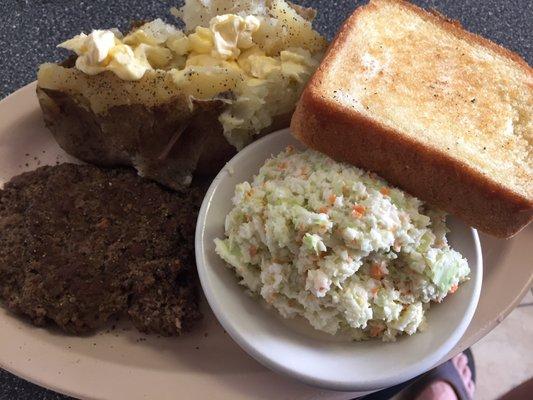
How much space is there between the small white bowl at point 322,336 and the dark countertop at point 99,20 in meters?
0.61

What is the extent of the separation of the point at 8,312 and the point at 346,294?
0.60 m

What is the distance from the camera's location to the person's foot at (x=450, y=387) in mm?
1535

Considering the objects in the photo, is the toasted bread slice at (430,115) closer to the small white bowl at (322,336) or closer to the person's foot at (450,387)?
the small white bowl at (322,336)

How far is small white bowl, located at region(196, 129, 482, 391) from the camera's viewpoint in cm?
92

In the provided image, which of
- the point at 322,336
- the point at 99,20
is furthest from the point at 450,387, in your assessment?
the point at 99,20

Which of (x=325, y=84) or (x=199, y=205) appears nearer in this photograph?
(x=325, y=84)

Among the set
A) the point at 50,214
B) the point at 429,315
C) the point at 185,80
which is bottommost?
the point at 50,214

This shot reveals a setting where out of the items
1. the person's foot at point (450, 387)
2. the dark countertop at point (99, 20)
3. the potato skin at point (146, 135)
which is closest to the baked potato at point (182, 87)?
the potato skin at point (146, 135)

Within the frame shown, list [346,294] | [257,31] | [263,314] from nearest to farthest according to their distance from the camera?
1. [346,294]
2. [263,314]
3. [257,31]

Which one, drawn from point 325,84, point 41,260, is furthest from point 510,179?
point 41,260

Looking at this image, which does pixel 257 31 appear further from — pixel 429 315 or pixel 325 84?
pixel 429 315

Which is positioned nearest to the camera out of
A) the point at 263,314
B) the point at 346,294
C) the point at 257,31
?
the point at 346,294

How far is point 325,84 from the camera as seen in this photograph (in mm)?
1014

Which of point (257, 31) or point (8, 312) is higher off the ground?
point (257, 31)
